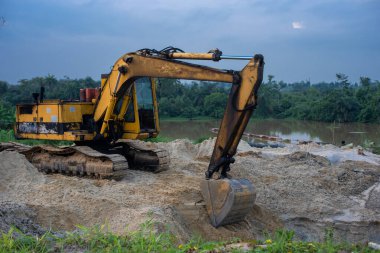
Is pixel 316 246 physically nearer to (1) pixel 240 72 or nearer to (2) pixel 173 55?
(1) pixel 240 72

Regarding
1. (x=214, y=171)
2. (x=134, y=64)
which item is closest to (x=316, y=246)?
(x=214, y=171)

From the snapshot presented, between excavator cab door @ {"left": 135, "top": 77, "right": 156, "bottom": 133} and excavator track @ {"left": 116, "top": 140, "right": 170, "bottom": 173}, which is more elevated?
excavator cab door @ {"left": 135, "top": 77, "right": 156, "bottom": 133}

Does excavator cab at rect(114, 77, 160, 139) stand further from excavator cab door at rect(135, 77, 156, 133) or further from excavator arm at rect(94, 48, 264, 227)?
excavator arm at rect(94, 48, 264, 227)

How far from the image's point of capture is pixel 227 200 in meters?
7.86

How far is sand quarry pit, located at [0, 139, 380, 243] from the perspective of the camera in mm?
7430

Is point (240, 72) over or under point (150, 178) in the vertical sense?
over

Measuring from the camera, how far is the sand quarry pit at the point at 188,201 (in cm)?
743

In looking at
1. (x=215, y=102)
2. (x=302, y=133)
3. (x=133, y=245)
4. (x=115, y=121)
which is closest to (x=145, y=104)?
(x=115, y=121)

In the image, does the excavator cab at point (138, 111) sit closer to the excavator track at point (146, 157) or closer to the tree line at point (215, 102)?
the excavator track at point (146, 157)

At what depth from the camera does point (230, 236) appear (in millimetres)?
7672

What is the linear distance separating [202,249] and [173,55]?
5502mm

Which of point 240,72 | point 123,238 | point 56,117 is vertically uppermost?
point 240,72

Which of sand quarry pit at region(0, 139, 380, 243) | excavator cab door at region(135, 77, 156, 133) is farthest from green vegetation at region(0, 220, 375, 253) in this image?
excavator cab door at region(135, 77, 156, 133)

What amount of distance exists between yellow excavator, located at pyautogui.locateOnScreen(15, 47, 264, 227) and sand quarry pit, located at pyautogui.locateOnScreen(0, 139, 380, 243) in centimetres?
41
